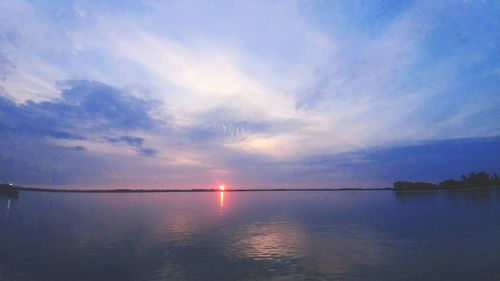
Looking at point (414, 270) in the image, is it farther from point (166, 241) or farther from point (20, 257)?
point (20, 257)

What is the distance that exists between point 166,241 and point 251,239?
12.7m

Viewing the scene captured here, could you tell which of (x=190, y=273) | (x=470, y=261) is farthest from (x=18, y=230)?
(x=470, y=261)

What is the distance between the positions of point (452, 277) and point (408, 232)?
101 feet

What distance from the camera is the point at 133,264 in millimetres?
36875

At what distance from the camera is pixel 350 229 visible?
211 ft

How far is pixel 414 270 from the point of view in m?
33.4

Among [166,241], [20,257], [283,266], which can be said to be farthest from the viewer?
[166,241]

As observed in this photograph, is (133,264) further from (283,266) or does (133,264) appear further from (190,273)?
(283,266)

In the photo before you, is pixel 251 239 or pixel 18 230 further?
pixel 18 230

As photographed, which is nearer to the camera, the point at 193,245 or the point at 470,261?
the point at 470,261

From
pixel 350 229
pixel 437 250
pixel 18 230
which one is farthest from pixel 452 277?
pixel 18 230

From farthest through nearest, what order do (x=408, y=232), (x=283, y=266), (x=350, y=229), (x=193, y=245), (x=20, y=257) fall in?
(x=350, y=229)
(x=408, y=232)
(x=193, y=245)
(x=20, y=257)
(x=283, y=266)

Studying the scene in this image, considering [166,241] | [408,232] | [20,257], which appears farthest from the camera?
[408,232]

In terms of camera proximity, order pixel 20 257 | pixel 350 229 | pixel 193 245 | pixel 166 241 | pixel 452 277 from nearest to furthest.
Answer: pixel 452 277
pixel 20 257
pixel 193 245
pixel 166 241
pixel 350 229
